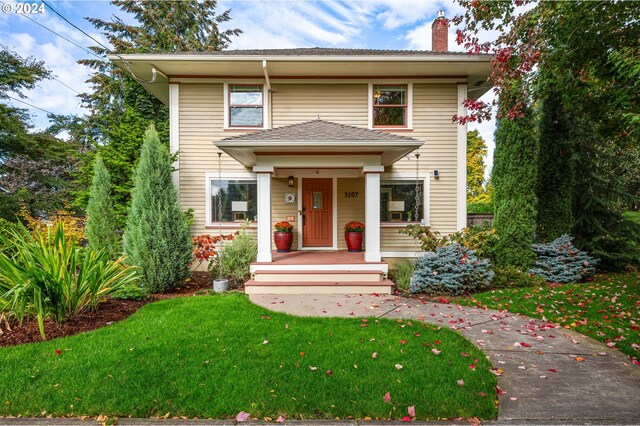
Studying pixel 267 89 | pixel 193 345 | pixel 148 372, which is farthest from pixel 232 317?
pixel 267 89

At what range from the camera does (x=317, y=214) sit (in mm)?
8469

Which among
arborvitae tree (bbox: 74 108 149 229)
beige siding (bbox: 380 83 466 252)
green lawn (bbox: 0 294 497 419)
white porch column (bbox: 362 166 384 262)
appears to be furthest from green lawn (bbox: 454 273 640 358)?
arborvitae tree (bbox: 74 108 149 229)

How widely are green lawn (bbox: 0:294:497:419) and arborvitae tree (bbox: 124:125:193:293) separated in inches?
74.3

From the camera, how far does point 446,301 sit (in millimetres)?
5621

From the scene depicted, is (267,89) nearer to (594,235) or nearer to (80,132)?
(594,235)

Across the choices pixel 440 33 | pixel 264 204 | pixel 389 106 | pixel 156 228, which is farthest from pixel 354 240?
pixel 440 33

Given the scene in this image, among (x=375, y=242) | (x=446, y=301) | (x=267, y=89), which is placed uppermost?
(x=267, y=89)

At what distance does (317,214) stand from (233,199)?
236 cm

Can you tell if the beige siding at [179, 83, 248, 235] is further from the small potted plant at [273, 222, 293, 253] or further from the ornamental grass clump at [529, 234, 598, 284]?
the ornamental grass clump at [529, 234, 598, 284]

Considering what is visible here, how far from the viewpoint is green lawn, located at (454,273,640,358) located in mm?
4133

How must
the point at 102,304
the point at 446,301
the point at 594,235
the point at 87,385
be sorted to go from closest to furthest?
1. the point at 87,385
2. the point at 102,304
3. the point at 446,301
4. the point at 594,235

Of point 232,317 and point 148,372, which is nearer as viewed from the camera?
point 148,372

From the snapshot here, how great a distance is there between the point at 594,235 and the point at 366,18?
887 cm

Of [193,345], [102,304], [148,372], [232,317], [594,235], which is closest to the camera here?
[148,372]
